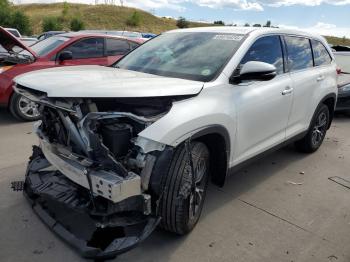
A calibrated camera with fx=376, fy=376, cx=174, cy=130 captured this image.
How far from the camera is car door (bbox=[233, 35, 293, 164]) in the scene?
361 cm

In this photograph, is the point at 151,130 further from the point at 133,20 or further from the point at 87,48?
the point at 133,20

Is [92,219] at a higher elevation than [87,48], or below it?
below

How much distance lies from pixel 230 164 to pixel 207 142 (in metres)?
0.39

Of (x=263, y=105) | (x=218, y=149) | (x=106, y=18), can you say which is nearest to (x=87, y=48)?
(x=263, y=105)

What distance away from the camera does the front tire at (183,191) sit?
286 centimetres

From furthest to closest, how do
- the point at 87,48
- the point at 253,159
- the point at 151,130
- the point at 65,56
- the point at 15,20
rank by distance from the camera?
the point at 15,20, the point at 87,48, the point at 65,56, the point at 253,159, the point at 151,130

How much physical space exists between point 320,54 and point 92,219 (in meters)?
4.05

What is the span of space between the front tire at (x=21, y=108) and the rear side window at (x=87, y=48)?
143cm

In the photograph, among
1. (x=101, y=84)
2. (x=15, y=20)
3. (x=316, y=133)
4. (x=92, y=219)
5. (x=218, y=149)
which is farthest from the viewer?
(x=15, y=20)

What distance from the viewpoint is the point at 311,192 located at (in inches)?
173

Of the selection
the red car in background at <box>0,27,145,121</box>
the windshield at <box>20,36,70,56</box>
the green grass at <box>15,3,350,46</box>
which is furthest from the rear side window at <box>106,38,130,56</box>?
the green grass at <box>15,3,350,46</box>

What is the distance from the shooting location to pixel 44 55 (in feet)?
23.5

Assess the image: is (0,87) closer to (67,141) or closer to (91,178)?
Result: (67,141)

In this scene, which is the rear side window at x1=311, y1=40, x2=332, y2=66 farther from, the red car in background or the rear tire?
the red car in background
